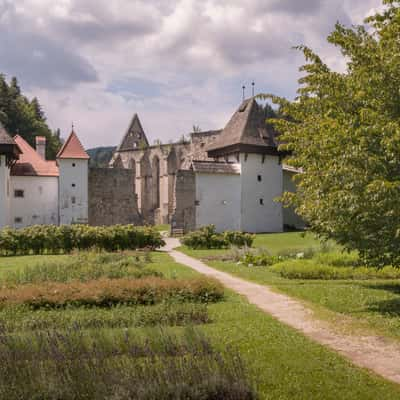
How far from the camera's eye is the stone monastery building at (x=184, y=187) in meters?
32.6

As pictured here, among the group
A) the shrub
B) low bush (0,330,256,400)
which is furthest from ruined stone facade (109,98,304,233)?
low bush (0,330,256,400)

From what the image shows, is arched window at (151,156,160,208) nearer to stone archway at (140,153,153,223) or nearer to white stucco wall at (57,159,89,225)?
stone archway at (140,153,153,223)

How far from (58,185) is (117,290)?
A: 83.6 ft

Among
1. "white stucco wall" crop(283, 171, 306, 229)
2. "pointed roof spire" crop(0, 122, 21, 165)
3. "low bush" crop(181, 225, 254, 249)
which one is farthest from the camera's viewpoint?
"white stucco wall" crop(283, 171, 306, 229)

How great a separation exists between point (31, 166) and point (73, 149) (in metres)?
3.45

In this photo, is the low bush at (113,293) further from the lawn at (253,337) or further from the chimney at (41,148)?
the chimney at (41,148)

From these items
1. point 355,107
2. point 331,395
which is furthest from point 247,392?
point 355,107

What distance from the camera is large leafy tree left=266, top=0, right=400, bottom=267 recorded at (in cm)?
787

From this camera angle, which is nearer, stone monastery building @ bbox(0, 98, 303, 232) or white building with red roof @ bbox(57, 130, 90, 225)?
stone monastery building @ bbox(0, 98, 303, 232)

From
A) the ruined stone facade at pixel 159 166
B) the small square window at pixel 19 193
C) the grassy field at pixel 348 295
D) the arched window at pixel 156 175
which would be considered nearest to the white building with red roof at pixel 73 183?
the small square window at pixel 19 193

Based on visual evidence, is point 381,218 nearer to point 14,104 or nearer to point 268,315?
point 268,315

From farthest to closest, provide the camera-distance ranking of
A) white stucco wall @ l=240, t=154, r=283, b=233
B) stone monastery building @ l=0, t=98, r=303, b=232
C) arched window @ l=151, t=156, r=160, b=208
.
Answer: arched window @ l=151, t=156, r=160, b=208
white stucco wall @ l=240, t=154, r=283, b=233
stone monastery building @ l=0, t=98, r=303, b=232

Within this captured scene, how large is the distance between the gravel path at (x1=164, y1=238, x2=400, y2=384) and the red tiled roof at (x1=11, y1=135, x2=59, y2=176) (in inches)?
1004

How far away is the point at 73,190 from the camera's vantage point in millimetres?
33906
